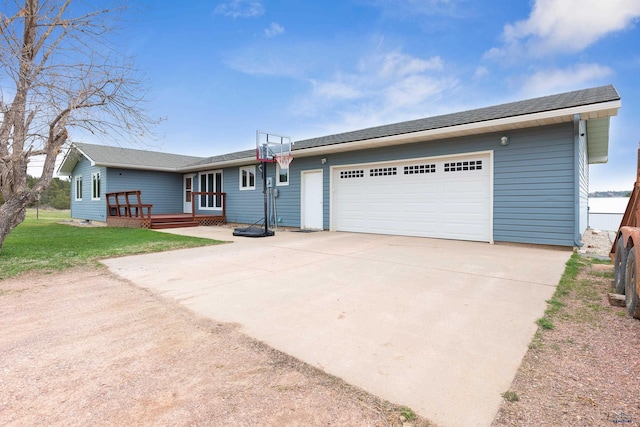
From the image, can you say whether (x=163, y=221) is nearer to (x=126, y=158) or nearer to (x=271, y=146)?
(x=126, y=158)

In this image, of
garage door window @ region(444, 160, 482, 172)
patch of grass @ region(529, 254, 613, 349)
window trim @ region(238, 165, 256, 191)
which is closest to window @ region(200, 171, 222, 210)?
window trim @ region(238, 165, 256, 191)

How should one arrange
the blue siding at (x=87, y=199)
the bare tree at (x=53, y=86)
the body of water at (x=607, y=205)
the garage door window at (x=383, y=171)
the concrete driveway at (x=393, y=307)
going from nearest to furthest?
the concrete driveway at (x=393, y=307) < the bare tree at (x=53, y=86) < the garage door window at (x=383, y=171) < the body of water at (x=607, y=205) < the blue siding at (x=87, y=199)

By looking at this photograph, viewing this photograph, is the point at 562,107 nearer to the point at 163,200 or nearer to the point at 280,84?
the point at 280,84

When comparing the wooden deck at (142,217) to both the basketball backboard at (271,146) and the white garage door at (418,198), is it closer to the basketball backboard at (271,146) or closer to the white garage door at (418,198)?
the basketball backboard at (271,146)

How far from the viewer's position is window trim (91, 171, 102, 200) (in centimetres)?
1571

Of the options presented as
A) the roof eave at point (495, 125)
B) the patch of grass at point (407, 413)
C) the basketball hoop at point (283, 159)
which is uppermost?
the roof eave at point (495, 125)

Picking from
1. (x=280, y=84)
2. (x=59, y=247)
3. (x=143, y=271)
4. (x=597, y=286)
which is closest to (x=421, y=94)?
(x=280, y=84)

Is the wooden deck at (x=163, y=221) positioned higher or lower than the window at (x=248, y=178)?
lower

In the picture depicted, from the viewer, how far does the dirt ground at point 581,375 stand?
63.4 inches

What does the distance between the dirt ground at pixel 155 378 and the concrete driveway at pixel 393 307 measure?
202mm

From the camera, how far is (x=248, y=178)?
1356 centimetres

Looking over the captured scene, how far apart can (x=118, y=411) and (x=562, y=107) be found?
7.95m

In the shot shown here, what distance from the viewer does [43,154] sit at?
21.5 feet

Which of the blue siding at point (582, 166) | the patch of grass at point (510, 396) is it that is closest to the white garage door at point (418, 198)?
the blue siding at point (582, 166)
